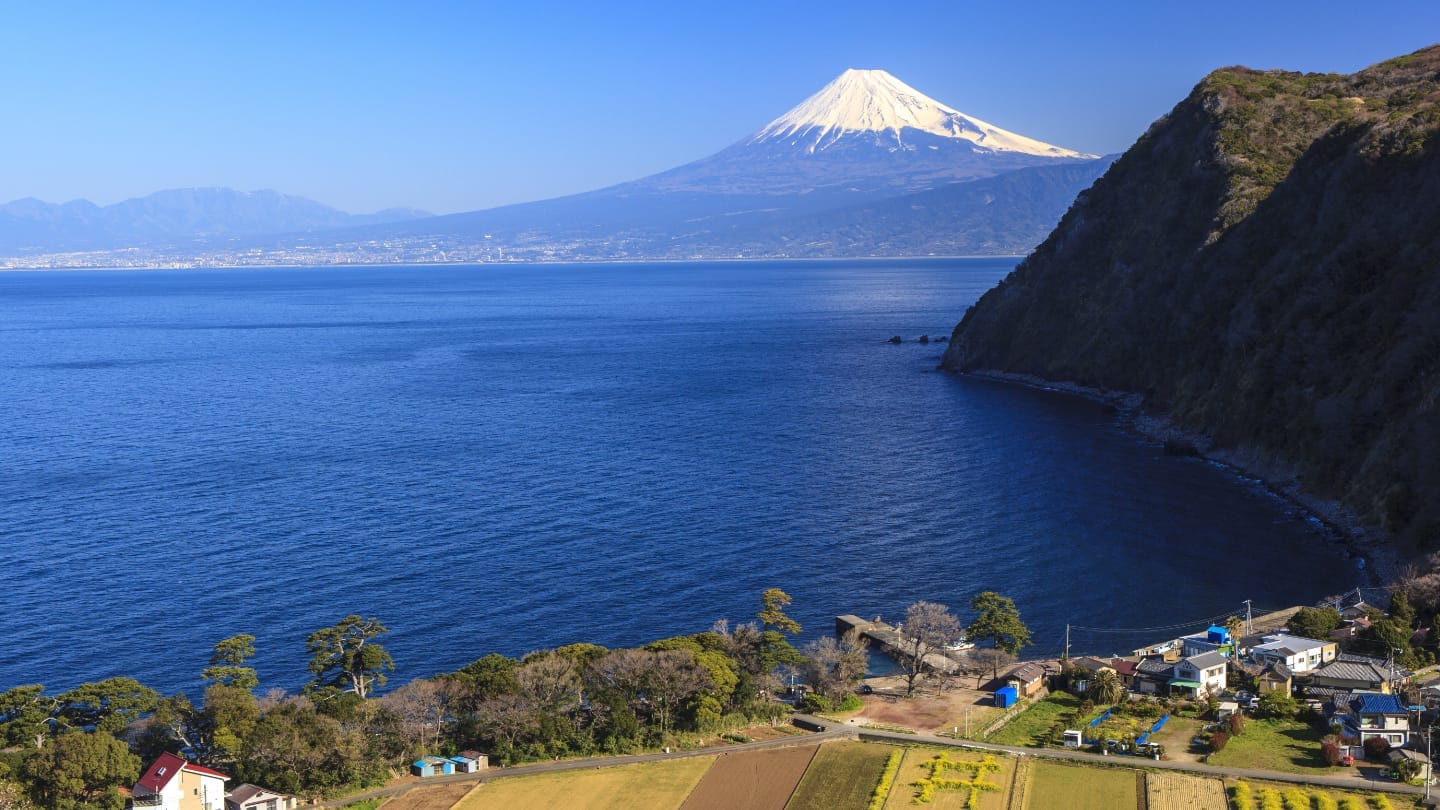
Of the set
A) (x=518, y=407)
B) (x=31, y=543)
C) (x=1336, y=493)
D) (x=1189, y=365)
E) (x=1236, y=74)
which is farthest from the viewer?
(x=1236, y=74)

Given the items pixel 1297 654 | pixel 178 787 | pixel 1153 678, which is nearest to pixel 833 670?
pixel 1153 678

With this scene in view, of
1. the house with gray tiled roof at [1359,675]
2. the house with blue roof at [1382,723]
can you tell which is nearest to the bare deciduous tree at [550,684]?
the house with blue roof at [1382,723]

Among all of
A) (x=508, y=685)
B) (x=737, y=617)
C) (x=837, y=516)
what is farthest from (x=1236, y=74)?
(x=508, y=685)

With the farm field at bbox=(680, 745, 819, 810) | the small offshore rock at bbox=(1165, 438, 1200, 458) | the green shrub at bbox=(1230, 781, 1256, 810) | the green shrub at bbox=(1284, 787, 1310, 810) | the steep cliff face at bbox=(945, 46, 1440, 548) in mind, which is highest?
the steep cliff face at bbox=(945, 46, 1440, 548)

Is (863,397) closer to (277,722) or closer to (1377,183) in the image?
(1377,183)

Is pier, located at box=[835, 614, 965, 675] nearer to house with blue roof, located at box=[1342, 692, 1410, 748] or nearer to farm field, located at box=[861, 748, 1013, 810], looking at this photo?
farm field, located at box=[861, 748, 1013, 810]

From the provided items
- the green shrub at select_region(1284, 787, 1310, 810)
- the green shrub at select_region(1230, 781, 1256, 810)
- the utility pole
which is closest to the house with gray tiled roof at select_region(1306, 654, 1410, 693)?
the utility pole

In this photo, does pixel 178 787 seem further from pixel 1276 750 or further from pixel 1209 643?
pixel 1209 643
